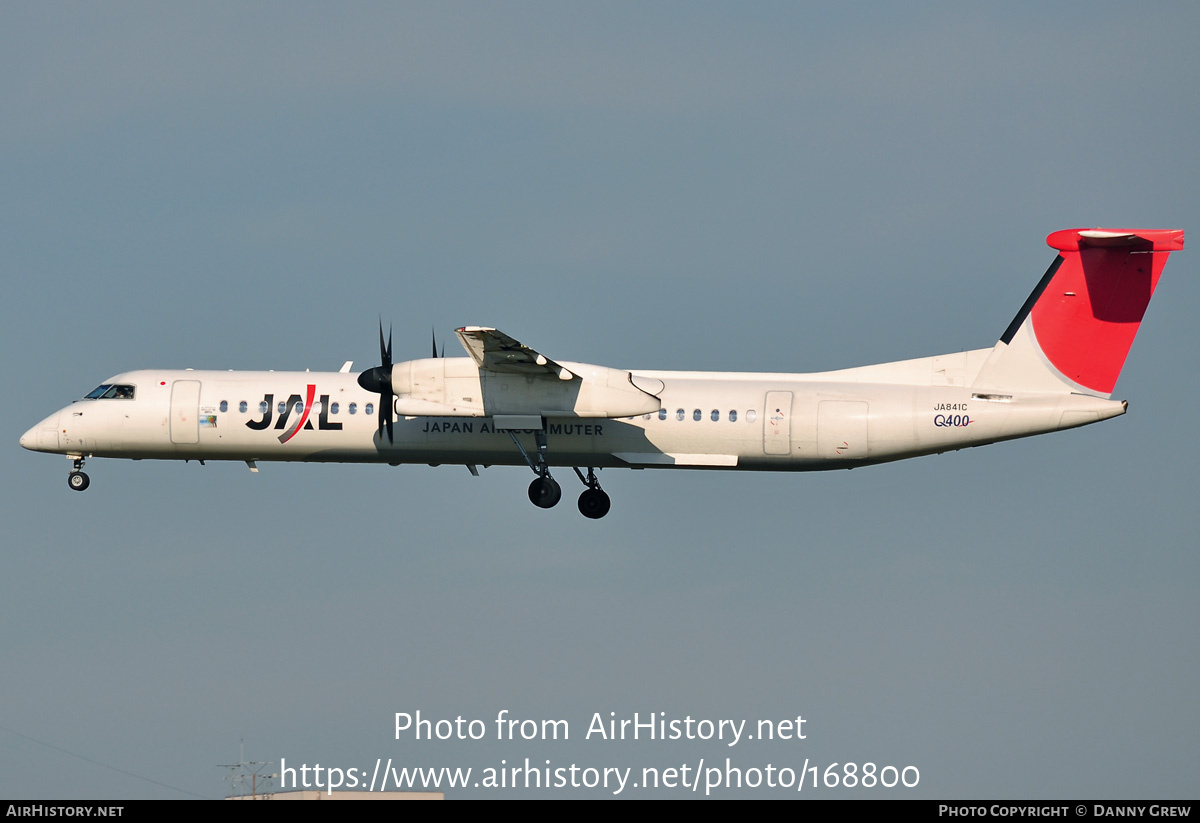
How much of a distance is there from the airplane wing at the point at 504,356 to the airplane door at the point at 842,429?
465 centimetres

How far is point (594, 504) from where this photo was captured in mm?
31062

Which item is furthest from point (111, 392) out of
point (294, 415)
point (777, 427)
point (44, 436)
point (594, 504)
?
point (777, 427)

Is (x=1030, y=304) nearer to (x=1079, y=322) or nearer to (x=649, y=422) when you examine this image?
(x=1079, y=322)

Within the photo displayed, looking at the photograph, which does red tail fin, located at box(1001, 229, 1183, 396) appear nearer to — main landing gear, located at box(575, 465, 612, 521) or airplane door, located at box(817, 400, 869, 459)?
airplane door, located at box(817, 400, 869, 459)

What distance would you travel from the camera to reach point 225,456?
30484 millimetres

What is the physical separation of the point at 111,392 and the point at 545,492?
883cm

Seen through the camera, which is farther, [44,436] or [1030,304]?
[44,436]

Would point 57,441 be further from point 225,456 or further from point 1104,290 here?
point 1104,290

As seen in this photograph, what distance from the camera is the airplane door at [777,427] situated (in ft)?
95.1

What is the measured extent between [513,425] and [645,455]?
2.60 metres
